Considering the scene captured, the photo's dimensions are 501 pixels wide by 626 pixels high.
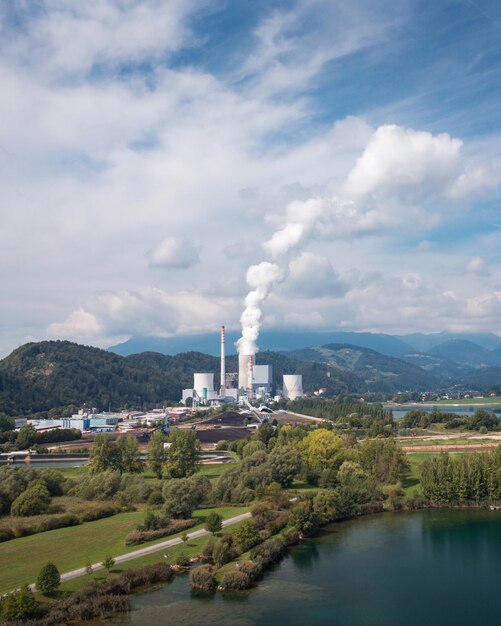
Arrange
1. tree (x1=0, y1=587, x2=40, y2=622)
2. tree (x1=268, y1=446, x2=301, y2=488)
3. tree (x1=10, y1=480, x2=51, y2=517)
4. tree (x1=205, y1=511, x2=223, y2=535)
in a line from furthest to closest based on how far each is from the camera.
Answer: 1. tree (x1=268, y1=446, x2=301, y2=488)
2. tree (x1=10, y1=480, x2=51, y2=517)
3. tree (x1=205, y1=511, x2=223, y2=535)
4. tree (x1=0, y1=587, x2=40, y2=622)

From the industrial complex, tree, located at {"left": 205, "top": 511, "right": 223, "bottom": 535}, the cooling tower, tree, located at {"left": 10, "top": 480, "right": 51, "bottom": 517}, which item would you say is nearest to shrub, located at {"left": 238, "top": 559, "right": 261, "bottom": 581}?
tree, located at {"left": 205, "top": 511, "right": 223, "bottom": 535}

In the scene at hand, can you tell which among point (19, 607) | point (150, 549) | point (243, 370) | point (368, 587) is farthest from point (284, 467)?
point (243, 370)

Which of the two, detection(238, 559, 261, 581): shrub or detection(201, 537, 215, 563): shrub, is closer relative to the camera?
detection(238, 559, 261, 581): shrub

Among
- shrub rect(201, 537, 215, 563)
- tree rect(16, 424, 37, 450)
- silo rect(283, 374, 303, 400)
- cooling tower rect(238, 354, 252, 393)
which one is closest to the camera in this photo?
shrub rect(201, 537, 215, 563)

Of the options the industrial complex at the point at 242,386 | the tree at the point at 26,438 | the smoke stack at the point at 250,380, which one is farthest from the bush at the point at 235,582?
the smoke stack at the point at 250,380

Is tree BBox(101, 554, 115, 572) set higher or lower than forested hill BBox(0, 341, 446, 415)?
lower

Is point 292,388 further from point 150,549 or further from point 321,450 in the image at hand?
point 150,549

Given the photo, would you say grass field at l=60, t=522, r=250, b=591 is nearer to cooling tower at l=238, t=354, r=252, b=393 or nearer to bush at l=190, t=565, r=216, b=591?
bush at l=190, t=565, r=216, b=591

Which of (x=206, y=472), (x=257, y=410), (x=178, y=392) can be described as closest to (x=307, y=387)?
(x=178, y=392)
